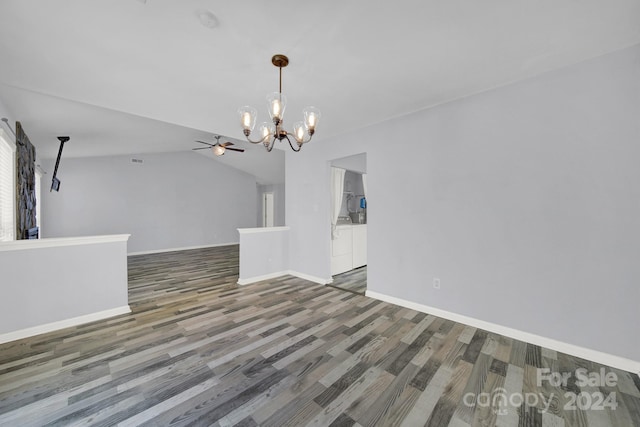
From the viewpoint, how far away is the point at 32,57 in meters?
2.00

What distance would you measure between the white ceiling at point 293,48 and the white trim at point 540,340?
2.47 m

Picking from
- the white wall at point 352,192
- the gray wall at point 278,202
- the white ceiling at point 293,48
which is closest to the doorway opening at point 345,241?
the white wall at point 352,192

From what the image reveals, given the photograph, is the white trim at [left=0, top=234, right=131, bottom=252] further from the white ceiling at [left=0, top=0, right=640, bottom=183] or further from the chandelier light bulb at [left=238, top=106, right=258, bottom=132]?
the chandelier light bulb at [left=238, top=106, right=258, bottom=132]

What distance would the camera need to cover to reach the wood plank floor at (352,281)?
12.9 feet

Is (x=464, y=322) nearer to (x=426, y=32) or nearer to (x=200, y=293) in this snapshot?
(x=426, y=32)

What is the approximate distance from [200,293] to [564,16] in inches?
→ 193

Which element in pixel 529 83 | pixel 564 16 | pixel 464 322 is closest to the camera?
pixel 564 16

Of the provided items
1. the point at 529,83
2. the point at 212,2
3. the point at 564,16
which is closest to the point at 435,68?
the point at 564,16

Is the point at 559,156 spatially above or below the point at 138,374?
above

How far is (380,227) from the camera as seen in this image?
3475mm

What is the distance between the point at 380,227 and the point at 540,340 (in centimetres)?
196

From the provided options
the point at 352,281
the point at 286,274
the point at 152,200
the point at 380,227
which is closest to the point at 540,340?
the point at 380,227

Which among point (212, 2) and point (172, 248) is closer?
point (212, 2)

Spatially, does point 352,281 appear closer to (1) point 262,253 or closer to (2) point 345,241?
(2) point 345,241
